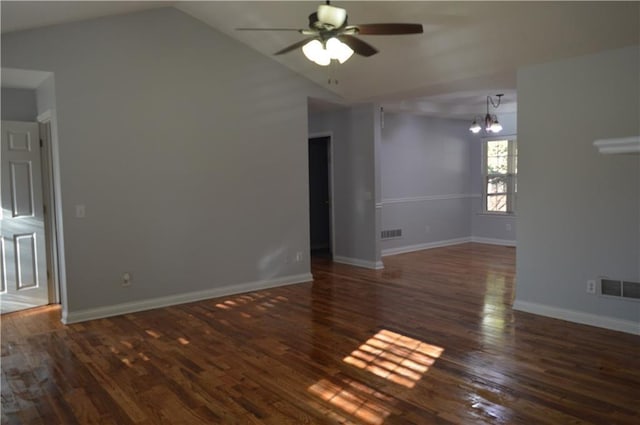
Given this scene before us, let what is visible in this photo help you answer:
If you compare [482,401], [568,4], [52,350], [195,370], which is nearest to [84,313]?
[52,350]

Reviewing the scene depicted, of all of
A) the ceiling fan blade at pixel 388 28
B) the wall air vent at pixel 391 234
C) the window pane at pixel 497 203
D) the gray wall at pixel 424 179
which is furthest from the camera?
the window pane at pixel 497 203

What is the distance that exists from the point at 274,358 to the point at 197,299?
6.70ft

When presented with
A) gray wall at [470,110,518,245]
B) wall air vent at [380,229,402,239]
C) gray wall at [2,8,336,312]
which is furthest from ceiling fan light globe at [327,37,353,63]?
gray wall at [470,110,518,245]

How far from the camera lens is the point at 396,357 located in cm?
362

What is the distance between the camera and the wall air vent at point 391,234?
→ 8.18m

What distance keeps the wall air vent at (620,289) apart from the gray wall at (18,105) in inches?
239

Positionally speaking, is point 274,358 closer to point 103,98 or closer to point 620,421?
point 620,421

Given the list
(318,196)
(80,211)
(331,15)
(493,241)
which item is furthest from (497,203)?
(80,211)

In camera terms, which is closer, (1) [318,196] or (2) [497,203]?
(1) [318,196]

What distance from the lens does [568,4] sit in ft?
11.7

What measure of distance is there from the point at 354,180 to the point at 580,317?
3.78m

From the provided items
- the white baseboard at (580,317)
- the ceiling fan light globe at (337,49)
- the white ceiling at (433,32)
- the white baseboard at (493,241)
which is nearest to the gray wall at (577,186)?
the white baseboard at (580,317)

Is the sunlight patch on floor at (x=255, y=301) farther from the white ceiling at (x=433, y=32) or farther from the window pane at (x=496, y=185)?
the window pane at (x=496, y=185)

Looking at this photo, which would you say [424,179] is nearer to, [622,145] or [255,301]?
[255,301]
